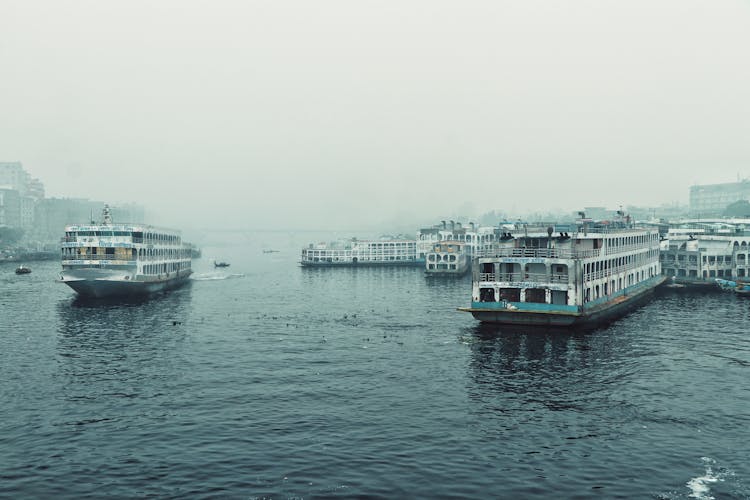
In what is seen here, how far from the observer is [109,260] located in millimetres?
102625

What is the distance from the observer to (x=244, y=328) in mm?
72625

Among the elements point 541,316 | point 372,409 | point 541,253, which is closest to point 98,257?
point 541,253

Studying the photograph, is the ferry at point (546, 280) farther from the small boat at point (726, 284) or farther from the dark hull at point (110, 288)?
the dark hull at point (110, 288)

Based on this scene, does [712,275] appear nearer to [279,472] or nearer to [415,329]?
[415,329]

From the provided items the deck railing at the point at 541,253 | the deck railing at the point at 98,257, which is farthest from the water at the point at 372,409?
the deck railing at the point at 98,257

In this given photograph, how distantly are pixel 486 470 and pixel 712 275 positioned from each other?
4309 inches

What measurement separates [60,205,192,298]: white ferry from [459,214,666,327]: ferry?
63979 millimetres

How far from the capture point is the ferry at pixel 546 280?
6494 cm

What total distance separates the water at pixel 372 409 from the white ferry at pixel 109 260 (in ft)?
75.1

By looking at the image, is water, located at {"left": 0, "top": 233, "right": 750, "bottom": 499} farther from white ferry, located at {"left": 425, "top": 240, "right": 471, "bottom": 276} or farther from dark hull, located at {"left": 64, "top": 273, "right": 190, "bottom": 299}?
white ferry, located at {"left": 425, "top": 240, "right": 471, "bottom": 276}

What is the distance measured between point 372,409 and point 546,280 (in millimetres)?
33498

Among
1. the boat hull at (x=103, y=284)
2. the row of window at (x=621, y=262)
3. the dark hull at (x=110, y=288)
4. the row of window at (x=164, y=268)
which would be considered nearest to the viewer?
the row of window at (x=621, y=262)

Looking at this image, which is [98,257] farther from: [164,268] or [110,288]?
[164,268]

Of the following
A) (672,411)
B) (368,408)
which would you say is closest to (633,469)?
(672,411)
